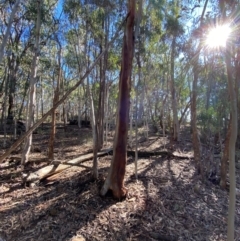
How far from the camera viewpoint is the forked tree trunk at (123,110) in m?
4.32

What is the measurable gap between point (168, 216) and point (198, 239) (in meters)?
0.65

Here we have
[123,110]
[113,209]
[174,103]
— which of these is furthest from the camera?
[174,103]

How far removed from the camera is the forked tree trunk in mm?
4320

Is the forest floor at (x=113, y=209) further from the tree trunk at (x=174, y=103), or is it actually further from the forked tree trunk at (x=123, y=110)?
the tree trunk at (x=174, y=103)

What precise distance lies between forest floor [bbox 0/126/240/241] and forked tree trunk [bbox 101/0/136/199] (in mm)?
374

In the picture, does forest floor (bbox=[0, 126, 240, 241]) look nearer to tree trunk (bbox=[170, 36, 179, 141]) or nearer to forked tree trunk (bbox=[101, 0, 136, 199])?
forked tree trunk (bbox=[101, 0, 136, 199])

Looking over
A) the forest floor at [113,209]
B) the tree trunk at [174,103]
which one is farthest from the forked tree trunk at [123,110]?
the tree trunk at [174,103]

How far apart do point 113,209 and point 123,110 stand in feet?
5.82

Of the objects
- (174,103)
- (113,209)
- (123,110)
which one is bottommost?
(113,209)

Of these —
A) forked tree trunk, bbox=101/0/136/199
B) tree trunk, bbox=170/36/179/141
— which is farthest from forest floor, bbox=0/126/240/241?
tree trunk, bbox=170/36/179/141

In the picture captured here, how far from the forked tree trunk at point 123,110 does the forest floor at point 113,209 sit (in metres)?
0.37

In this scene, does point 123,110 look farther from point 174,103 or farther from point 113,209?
point 174,103

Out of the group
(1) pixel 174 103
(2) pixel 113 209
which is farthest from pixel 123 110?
(1) pixel 174 103

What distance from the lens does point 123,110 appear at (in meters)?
4.34
